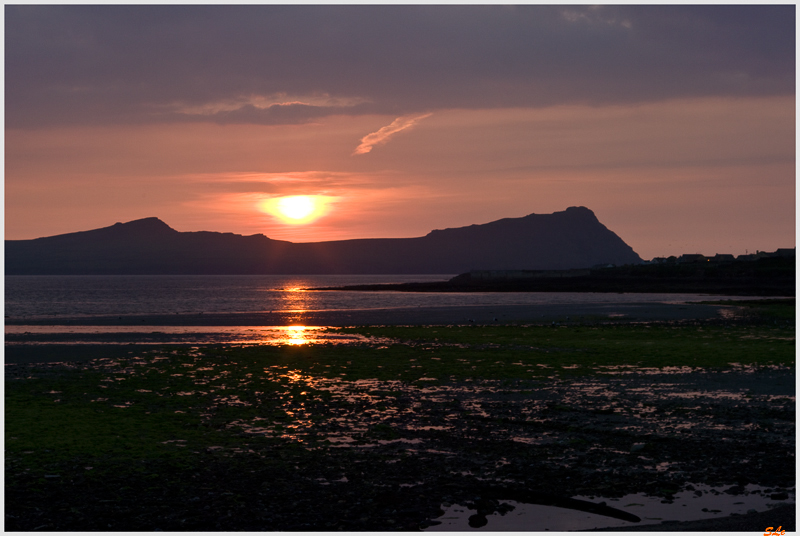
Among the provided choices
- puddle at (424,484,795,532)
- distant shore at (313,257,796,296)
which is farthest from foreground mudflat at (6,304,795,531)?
distant shore at (313,257,796,296)

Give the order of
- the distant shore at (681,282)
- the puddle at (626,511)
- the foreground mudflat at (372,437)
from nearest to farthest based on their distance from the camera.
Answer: the puddle at (626,511)
the foreground mudflat at (372,437)
the distant shore at (681,282)

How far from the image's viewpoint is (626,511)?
9703 mm

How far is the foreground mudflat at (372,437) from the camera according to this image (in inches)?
400

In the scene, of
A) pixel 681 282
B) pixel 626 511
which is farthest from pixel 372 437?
pixel 681 282

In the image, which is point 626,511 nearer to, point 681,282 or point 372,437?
point 372,437

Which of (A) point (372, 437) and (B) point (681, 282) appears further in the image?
(B) point (681, 282)

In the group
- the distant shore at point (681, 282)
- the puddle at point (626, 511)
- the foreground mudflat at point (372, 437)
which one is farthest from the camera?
the distant shore at point (681, 282)

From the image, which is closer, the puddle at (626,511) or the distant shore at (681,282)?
the puddle at (626,511)

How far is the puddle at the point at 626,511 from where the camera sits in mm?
9250

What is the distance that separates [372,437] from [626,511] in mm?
5949

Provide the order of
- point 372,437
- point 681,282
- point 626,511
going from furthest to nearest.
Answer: point 681,282 < point 372,437 < point 626,511

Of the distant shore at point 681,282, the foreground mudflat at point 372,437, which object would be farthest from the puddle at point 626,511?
the distant shore at point 681,282

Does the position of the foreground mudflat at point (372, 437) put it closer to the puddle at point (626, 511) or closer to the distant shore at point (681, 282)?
the puddle at point (626, 511)

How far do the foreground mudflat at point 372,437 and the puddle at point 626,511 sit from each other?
176 millimetres
